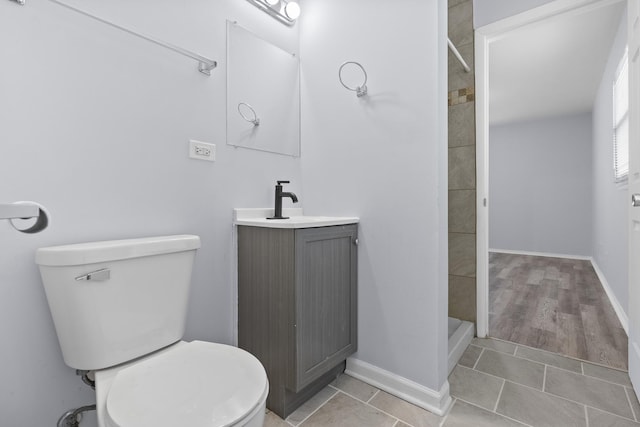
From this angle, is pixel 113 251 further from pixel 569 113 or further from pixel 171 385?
pixel 569 113

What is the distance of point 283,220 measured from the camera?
1470 millimetres

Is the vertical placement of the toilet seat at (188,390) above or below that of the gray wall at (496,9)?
below

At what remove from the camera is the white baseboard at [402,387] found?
1341mm

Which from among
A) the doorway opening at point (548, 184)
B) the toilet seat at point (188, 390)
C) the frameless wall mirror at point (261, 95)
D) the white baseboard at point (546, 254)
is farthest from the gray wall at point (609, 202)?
the toilet seat at point (188, 390)

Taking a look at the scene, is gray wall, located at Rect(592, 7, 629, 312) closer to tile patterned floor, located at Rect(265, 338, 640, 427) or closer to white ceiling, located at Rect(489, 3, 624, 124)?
white ceiling, located at Rect(489, 3, 624, 124)

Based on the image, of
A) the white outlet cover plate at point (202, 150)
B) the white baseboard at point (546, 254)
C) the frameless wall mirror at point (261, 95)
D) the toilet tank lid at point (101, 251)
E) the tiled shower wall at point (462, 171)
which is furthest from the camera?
the white baseboard at point (546, 254)

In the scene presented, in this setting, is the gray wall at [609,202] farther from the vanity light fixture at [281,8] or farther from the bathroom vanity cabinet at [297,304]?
the vanity light fixture at [281,8]

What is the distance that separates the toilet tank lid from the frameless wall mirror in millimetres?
669

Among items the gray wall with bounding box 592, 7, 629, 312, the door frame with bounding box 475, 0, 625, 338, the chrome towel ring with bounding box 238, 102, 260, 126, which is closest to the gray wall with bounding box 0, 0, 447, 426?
the chrome towel ring with bounding box 238, 102, 260, 126

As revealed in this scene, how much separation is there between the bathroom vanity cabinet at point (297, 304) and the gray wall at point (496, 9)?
1.69 metres

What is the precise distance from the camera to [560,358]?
70.2 inches

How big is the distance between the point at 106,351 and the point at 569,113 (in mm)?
6517

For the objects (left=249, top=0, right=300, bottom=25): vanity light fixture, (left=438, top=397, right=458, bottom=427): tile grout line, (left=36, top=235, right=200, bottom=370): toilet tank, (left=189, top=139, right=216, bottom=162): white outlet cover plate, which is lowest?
(left=438, top=397, right=458, bottom=427): tile grout line

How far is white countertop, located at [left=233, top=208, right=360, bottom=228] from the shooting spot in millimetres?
1288
